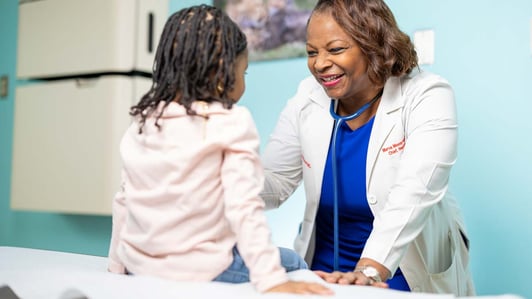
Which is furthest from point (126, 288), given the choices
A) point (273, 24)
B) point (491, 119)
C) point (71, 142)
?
point (71, 142)

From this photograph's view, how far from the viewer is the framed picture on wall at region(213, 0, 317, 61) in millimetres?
2092

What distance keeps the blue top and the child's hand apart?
618 millimetres

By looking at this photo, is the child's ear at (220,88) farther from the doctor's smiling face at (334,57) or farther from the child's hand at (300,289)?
the doctor's smiling face at (334,57)

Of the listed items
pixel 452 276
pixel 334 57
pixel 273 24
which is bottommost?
pixel 452 276

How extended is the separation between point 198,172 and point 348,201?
0.64 metres

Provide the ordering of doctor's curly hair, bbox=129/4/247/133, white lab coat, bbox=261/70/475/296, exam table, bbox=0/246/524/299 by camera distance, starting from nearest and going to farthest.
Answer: exam table, bbox=0/246/524/299, doctor's curly hair, bbox=129/4/247/133, white lab coat, bbox=261/70/475/296

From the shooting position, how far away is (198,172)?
85 cm

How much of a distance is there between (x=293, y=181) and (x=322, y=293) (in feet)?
2.63

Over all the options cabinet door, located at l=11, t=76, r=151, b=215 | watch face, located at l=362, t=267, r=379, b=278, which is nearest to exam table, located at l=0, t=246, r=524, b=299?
watch face, located at l=362, t=267, r=379, b=278

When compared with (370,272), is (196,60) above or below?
above

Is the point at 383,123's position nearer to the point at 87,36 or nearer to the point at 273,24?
the point at 273,24

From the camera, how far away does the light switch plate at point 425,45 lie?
185 cm

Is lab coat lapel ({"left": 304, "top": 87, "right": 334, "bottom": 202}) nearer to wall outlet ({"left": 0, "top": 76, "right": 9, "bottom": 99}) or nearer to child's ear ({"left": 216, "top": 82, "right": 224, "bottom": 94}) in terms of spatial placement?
child's ear ({"left": 216, "top": 82, "right": 224, "bottom": 94})

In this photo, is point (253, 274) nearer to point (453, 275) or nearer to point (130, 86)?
point (453, 275)
